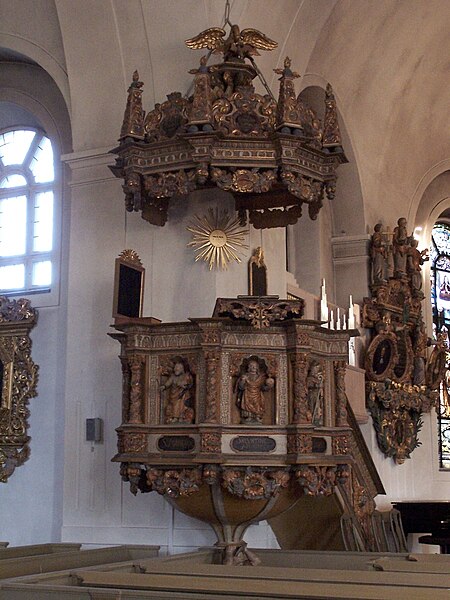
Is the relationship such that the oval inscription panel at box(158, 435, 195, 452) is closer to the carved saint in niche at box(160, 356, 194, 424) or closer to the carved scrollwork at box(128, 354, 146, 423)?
the carved saint in niche at box(160, 356, 194, 424)

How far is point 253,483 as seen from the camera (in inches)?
291

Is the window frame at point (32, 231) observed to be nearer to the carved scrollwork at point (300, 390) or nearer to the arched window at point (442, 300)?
the carved scrollwork at point (300, 390)

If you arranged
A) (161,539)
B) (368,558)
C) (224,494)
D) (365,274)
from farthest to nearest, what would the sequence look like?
(365,274)
(161,539)
(224,494)
(368,558)

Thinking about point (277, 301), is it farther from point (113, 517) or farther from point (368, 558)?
point (113, 517)

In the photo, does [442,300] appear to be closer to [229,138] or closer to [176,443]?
[229,138]

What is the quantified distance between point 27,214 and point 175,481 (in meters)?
4.53

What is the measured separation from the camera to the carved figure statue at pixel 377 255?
1284 cm

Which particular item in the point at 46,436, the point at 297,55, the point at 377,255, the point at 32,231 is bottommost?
the point at 46,436

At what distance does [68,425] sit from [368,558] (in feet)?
10.9

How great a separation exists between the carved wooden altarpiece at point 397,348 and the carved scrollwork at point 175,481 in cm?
541

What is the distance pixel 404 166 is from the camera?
1398 cm

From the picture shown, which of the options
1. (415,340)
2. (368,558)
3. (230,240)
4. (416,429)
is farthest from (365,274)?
(368,558)

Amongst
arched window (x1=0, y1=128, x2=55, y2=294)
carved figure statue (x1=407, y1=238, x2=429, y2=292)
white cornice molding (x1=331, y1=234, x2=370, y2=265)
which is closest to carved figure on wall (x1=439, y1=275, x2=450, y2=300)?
carved figure statue (x1=407, y1=238, x2=429, y2=292)

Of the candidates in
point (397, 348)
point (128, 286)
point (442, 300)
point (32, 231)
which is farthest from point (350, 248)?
point (128, 286)
